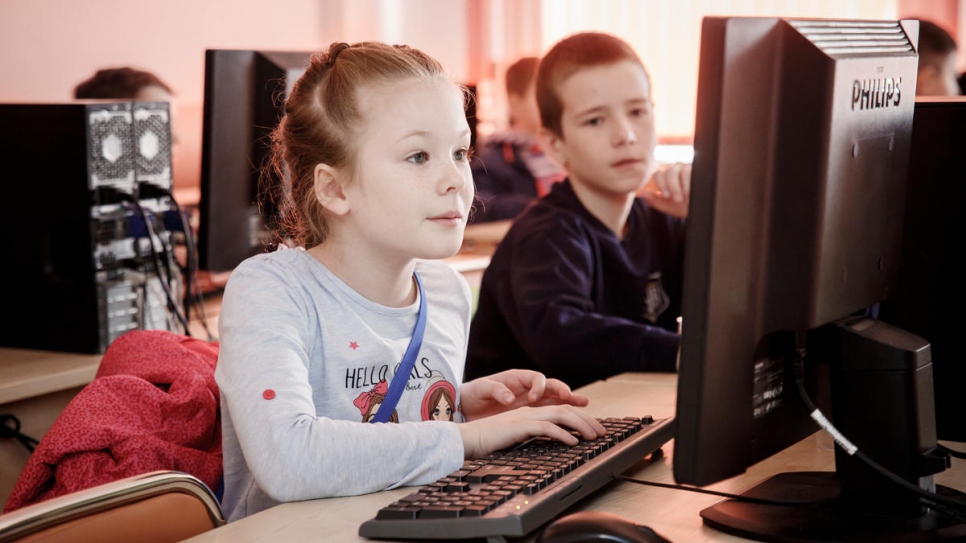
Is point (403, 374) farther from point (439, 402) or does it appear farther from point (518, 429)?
point (518, 429)

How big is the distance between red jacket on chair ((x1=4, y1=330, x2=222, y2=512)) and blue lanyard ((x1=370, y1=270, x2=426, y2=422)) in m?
0.21

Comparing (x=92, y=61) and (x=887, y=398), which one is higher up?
(x=92, y=61)

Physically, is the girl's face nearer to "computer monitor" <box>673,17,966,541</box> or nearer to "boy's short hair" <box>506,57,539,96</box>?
"computer monitor" <box>673,17,966,541</box>

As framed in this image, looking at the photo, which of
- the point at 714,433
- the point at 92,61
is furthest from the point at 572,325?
the point at 92,61

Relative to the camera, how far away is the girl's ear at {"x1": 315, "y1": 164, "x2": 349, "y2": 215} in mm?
1231

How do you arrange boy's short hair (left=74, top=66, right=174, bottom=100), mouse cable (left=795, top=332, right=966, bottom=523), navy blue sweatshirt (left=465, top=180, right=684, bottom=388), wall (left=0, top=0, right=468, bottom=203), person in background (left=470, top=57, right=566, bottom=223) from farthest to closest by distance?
person in background (left=470, top=57, right=566, bottom=223) → wall (left=0, top=0, right=468, bottom=203) → boy's short hair (left=74, top=66, right=174, bottom=100) → navy blue sweatshirt (left=465, top=180, right=684, bottom=388) → mouse cable (left=795, top=332, right=966, bottom=523)

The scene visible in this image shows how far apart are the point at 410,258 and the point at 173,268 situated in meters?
0.89

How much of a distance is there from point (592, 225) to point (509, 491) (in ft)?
3.51

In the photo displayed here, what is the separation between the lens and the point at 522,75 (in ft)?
16.7

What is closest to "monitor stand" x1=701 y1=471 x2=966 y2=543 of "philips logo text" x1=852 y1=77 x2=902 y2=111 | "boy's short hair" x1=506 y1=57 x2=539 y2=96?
"philips logo text" x1=852 y1=77 x2=902 y2=111

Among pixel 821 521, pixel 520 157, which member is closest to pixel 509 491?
pixel 821 521

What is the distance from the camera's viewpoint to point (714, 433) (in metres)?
0.77

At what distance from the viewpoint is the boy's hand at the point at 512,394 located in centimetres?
120

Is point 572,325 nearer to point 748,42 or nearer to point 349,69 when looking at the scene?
Result: point 349,69
